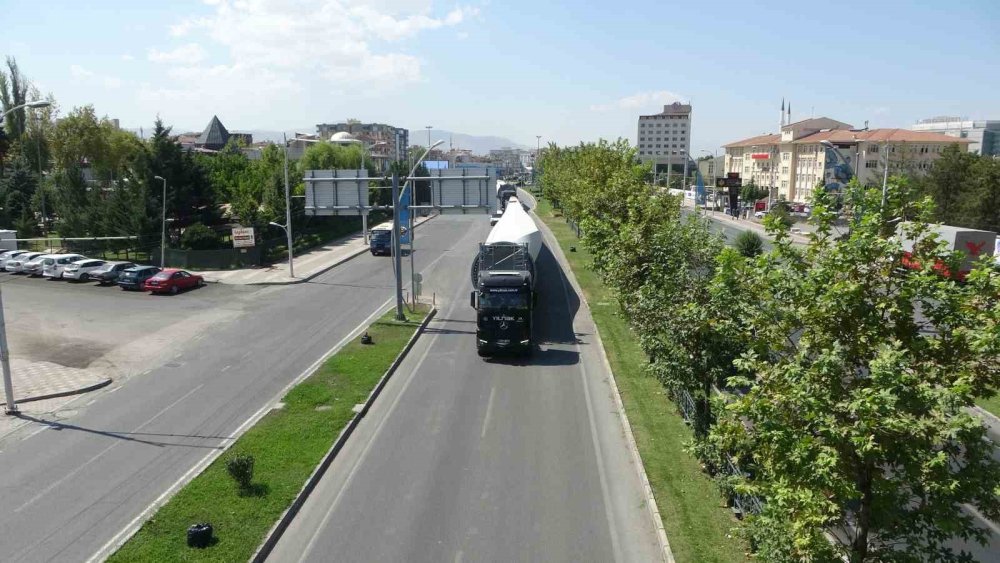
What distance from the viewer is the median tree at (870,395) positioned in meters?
8.18

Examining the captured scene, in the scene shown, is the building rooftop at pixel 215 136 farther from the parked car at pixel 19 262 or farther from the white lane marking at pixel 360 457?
the white lane marking at pixel 360 457

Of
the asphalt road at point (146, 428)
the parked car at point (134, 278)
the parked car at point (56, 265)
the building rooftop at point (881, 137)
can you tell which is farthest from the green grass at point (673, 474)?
the building rooftop at point (881, 137)

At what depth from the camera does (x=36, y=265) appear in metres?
43.9

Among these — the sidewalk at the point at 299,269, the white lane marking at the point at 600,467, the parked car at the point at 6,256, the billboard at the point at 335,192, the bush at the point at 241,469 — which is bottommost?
the white lane marking at the point at 600,467

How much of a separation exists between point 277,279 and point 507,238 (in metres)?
18.4

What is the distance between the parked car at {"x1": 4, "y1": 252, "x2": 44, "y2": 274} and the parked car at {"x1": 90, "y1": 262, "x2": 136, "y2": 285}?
610 cm

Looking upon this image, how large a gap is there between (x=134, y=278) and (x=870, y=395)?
136 feet

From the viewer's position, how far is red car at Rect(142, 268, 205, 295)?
129ft

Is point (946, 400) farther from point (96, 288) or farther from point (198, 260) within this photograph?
point (198, 260)

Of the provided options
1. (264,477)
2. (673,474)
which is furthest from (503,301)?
(264,477)

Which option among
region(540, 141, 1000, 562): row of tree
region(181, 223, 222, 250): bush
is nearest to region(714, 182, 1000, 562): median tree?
region(540, 141, 1000, 562): row of tree

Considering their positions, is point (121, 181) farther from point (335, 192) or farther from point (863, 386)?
point (863, 386)

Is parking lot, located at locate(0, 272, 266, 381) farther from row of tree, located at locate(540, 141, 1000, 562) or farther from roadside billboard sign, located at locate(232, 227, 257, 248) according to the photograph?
row of tree, located at locate(540, 141, 1000, 562)

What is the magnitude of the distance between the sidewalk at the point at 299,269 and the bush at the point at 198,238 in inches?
122
